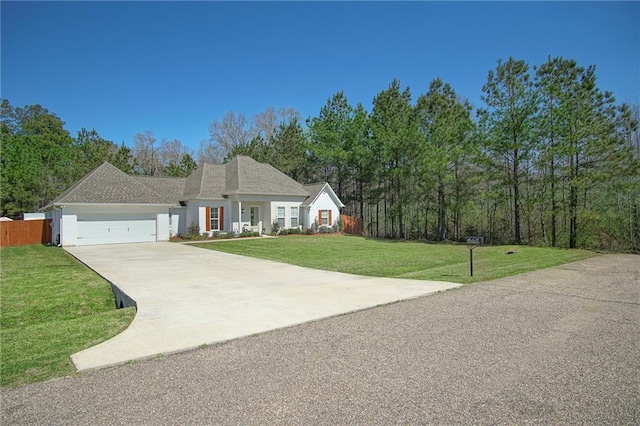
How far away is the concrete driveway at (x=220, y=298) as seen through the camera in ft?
15.4

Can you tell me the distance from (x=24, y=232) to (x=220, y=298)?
2073 centimetres

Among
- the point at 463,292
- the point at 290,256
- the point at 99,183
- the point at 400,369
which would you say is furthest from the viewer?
the point at 99,183

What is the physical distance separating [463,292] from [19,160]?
3910cm

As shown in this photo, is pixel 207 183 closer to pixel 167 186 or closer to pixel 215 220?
pixel 215 220

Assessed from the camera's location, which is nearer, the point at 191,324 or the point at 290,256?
the point at 191,324

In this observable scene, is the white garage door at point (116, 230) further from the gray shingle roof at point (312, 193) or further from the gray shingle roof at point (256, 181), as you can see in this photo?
the gray shingle roof at point (312, 193)

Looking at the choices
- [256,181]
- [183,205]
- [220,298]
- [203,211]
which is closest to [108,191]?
[183,205]

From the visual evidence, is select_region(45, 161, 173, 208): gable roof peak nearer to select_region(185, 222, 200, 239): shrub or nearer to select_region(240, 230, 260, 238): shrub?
select_region(185, 222, 200, 239): shrub

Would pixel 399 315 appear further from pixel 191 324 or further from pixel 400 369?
pixel 191 324

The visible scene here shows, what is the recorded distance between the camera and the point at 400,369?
384 centimetres

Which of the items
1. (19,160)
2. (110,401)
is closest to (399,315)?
(110,401)

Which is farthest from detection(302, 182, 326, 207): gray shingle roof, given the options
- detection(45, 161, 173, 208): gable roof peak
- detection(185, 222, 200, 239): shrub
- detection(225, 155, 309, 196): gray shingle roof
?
detection(45, 161, 173, 208): gable roof peak

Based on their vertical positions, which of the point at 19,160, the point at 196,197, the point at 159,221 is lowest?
the point at 159,221

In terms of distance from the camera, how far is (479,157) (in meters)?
21.8
